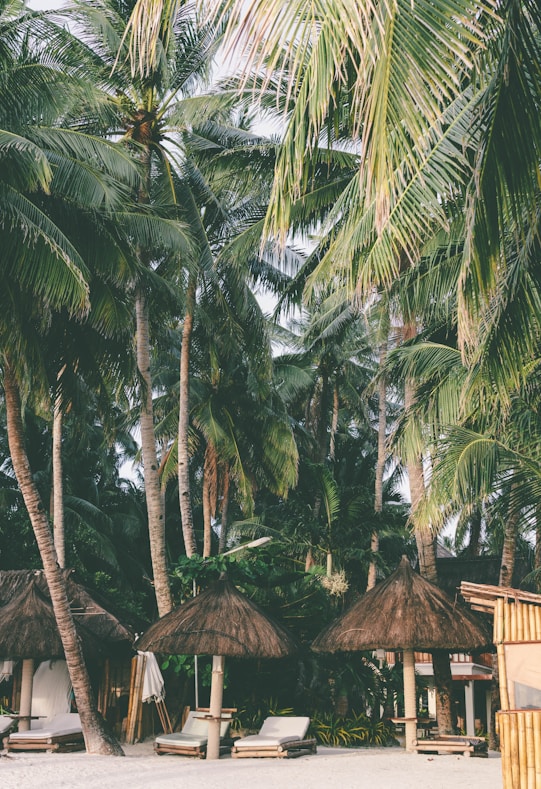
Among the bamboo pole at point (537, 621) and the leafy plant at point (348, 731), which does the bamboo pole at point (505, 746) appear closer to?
the bamboo pole at point (537, 621)

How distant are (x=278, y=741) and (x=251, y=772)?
1472mm

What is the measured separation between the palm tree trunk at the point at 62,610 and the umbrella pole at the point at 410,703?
3.98 m

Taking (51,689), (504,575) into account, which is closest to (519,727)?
(504,575)

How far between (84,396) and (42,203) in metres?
3.58

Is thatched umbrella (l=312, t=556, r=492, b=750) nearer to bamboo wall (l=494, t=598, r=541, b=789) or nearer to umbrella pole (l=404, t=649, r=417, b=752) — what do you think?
umbrella pole (l=404, t=649, r=417, b=752)

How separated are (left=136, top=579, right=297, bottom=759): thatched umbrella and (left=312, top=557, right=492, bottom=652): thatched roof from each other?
0.88m

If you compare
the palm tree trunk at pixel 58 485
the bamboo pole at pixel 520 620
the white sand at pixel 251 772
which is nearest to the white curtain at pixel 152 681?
the white sand at pixel 251 772

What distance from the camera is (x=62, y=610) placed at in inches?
484

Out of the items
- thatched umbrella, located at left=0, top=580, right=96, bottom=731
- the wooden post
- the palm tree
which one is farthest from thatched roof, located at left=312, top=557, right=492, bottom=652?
thatched umbrella, located at left=0, top=580, right=96, bottom=731

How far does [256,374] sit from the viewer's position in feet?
64.8

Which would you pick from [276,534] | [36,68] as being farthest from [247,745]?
[276,534]

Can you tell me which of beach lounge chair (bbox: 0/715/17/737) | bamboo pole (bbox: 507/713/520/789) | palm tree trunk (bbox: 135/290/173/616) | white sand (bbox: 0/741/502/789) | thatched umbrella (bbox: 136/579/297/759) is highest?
palm tree trunk (bbox: 135/290/173/616)

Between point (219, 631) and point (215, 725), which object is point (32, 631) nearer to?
point (219, 631)

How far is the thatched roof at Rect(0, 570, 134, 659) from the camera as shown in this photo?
13.1 meters
